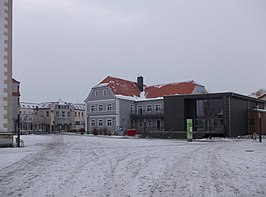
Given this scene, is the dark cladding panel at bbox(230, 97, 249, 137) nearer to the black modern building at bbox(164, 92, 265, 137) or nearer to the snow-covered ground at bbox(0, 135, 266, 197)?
the black modern building at bbox(164, 92, 265, 137)

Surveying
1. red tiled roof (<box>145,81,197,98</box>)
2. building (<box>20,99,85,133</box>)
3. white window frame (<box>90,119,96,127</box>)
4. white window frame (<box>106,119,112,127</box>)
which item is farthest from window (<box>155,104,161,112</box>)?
building (<box>20,99,85,133</box>)

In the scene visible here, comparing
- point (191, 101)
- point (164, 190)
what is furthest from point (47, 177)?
point (191, 101)

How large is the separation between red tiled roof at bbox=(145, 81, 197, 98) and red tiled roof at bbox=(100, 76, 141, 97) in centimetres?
259

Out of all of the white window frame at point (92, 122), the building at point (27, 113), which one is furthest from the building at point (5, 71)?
the building at point (27, 113)

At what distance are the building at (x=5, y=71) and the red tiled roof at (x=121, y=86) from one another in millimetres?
38710

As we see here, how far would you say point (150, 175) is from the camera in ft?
36.6

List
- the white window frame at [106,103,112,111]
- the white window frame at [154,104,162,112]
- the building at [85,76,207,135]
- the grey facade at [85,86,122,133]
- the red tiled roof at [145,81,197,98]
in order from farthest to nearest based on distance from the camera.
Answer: the red tiled roof at [145,81,197,98] → the white window frame at [106,103,112,111] → the white window frame at [154,104,162,112] → the building at [85,76,207,135] → the grey facade at [85,86,122,133]

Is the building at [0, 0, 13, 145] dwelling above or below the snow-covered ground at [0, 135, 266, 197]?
above

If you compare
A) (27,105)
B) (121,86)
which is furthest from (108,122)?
(27,105)

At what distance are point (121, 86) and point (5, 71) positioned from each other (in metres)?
43.2

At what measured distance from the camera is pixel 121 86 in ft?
219

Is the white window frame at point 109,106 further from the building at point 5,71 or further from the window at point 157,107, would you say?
the building at point 5,71

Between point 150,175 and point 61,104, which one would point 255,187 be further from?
point 61,104

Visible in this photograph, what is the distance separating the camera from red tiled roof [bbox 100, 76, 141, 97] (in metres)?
63.9
